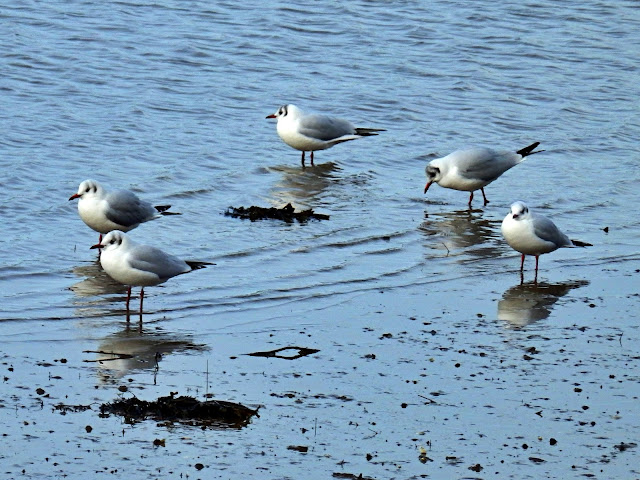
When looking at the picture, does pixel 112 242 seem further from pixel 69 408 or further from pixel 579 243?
pixel 579 243

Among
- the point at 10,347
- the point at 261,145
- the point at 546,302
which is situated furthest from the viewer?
the point at 261,145

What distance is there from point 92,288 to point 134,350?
2.08 metres

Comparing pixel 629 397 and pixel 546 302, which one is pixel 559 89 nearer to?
pixel 546 302

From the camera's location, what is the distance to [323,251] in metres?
11.5

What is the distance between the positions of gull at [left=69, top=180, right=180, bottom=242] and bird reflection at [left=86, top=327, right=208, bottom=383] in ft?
8.66

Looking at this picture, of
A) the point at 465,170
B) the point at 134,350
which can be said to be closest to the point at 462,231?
the point at 465,170

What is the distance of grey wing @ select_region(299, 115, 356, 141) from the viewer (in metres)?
15.8

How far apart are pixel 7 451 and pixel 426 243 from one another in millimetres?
6509

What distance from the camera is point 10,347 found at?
7.96 metres

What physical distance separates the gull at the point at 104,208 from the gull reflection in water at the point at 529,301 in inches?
146

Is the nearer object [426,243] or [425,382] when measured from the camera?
[425,382]

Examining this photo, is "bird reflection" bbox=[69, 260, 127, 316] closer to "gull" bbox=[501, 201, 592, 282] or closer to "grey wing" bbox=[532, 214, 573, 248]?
"gull" bbox=[501, 201, 592, 282]

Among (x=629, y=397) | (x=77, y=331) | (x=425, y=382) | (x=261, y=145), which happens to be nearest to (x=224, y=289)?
(x=77, y=331)

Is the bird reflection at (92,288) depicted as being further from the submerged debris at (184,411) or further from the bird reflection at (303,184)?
the bird reflection at (303,184)
